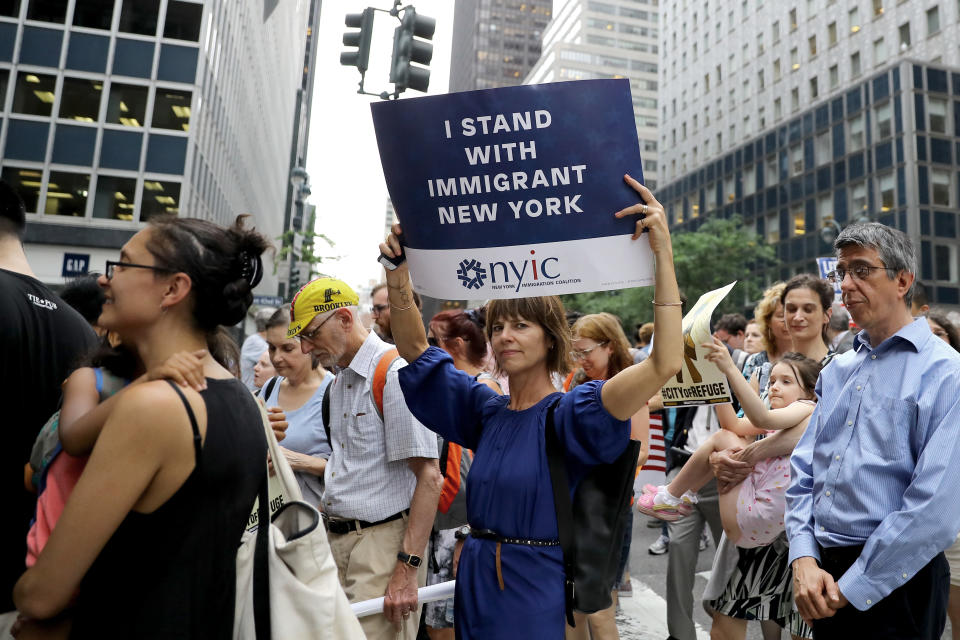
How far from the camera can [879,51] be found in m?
44.9

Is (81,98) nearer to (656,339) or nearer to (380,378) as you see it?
(380,378)

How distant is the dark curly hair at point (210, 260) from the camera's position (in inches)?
80.0

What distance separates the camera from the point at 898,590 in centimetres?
266

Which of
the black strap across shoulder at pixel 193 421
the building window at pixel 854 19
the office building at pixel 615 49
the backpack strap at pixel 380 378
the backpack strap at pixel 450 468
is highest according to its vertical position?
the office building at pixel 615 49

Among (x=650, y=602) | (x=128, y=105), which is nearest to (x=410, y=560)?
(x=650, y=602)

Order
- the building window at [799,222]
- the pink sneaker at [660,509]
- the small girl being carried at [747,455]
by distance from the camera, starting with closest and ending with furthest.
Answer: the small girl being carried at [747,455] → the pink sneaker at [660,509] → the building window at [799,222]

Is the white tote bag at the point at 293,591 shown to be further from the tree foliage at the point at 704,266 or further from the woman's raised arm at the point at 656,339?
the tree foliage at the point at 704,266

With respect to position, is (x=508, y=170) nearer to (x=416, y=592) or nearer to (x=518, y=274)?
(x=518, y=274)

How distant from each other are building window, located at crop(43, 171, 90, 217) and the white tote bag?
2717cm

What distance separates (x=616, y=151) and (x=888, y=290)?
1.33m

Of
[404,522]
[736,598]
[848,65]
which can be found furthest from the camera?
[848,65]

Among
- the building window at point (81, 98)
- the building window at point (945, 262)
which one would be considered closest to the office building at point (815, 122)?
the building window at point (945, 262)

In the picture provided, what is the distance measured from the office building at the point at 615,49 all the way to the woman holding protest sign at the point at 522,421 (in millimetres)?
101463

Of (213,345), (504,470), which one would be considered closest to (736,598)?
(504,470)
